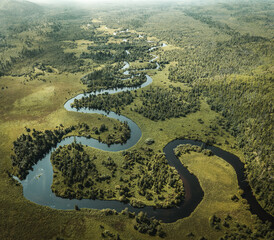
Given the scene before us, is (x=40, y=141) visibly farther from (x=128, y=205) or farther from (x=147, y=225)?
(x=147, y=225)

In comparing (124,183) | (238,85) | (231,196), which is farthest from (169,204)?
(238,85)

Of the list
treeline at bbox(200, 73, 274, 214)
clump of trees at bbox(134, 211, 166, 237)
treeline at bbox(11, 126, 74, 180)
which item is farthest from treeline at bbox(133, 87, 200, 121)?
clump of trees at bbox(134, 211, 166, 237)

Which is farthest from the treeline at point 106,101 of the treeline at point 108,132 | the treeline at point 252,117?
the treeline at point 252,117

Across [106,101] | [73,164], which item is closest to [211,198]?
[73,164]

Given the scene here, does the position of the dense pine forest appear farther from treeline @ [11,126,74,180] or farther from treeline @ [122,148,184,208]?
treeline @ [11,126,74,180]

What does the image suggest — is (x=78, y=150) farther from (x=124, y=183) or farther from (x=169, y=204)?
(x=169, y=204)

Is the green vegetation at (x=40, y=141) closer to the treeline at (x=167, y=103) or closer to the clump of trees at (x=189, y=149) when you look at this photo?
the treeline at (x=167, y=103)

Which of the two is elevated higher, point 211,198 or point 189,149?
point 189,149
